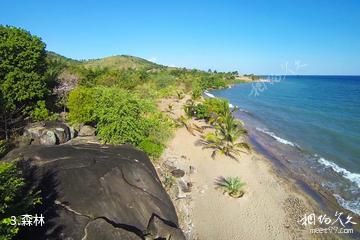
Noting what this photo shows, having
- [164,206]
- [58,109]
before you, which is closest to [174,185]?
[164,206]

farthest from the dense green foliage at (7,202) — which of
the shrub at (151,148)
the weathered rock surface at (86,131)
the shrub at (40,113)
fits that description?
the shrub at (40,113)

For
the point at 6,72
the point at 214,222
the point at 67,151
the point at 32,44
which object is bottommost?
the point at 214,222

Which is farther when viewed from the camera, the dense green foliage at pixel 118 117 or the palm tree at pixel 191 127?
the palm tree at pixel 191 127

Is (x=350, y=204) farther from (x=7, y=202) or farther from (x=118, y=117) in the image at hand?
(x=7, y=202)

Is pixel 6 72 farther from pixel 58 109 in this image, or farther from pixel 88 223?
pixel 88 223

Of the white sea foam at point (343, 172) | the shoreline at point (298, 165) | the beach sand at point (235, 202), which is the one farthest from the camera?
the white sea foam at point (343, 172)

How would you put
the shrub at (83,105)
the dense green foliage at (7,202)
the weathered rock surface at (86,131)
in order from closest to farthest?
the dense green foliage at (7,202) → the weathered rock surface at (86,131) → the shrub at (83,105)

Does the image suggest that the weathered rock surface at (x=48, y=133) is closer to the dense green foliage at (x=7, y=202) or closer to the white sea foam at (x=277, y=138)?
the dense green foliage at (x=7, y=202)
